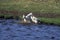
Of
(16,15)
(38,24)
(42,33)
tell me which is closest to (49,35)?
(42,33)

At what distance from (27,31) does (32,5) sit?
14.2 metres

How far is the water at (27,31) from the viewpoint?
32.6m

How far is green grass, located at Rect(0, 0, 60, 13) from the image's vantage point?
47250mm

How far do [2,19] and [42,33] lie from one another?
9.31 metres

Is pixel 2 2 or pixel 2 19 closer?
pixel 2 19

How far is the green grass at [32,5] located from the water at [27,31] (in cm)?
721

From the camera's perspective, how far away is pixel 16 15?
44719mm

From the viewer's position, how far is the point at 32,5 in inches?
1965

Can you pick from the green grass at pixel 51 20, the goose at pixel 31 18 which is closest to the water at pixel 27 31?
the goose at pixel 31 18

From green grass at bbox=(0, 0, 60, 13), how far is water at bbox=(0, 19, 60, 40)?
23.6 feet

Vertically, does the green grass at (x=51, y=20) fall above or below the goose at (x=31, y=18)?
below

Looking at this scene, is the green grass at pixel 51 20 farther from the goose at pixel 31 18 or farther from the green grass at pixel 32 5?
the green grass at pixel 32 5

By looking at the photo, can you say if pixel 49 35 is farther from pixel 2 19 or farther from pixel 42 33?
pixel 2 19

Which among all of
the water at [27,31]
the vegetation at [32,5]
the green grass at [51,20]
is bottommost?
the water at [27,31]
